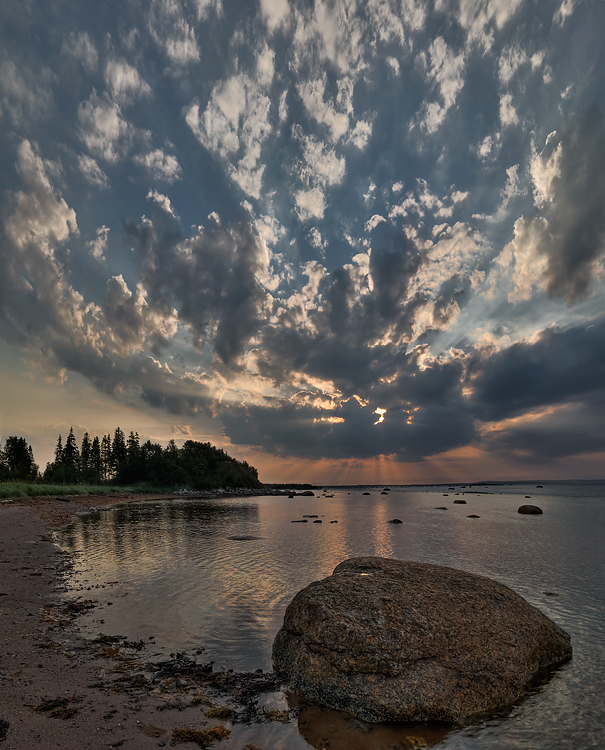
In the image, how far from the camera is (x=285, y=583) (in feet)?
56.9

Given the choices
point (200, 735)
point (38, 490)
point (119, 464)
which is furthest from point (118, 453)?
point (200, 735)

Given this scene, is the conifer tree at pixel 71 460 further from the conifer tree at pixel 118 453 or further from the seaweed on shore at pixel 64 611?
the seaweed on shore at pixel 64 611

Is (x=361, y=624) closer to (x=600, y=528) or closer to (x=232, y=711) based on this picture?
(x=232, y=711)

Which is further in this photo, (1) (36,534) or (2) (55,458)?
(2) (55,458)

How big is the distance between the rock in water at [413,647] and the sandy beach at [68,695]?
255 cm

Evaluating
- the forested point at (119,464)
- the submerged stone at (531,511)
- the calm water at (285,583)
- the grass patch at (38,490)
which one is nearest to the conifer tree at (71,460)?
the forested point at (119,464)

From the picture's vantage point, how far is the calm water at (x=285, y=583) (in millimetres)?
7406

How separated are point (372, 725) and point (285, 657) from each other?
275 cm

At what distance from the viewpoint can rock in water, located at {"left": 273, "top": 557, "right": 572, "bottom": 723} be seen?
7.30 m

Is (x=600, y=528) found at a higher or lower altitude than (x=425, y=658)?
lower

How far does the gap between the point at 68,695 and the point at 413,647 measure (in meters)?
6.97

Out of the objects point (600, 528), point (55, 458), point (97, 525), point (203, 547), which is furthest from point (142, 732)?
point (55, 458)

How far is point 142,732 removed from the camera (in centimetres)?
607

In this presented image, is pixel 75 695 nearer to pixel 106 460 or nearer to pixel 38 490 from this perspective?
pixel 38 490
